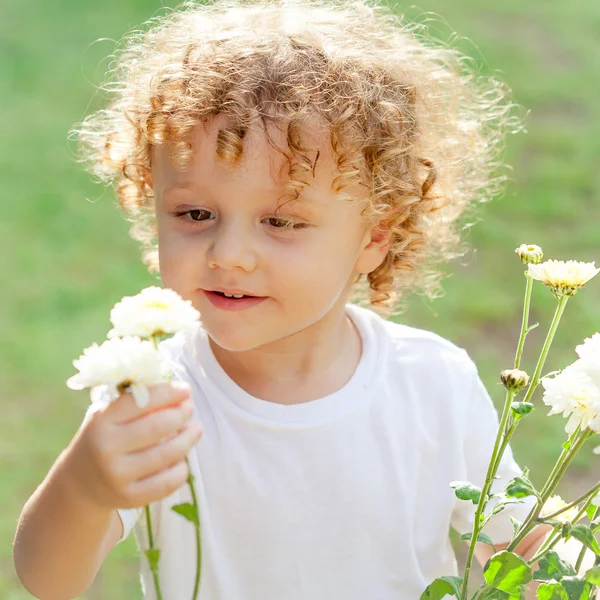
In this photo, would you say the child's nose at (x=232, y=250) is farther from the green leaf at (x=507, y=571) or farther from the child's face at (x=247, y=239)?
the green leaf at (x=507, y=571)

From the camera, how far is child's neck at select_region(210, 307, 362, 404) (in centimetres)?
143

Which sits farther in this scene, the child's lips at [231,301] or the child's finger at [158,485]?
the child's lips at [231,301]

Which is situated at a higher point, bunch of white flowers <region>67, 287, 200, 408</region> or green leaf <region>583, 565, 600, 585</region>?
bunch of white flowers <region>67, 287, 200, 408</region>

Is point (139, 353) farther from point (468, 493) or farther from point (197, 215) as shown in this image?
point (197, 215)

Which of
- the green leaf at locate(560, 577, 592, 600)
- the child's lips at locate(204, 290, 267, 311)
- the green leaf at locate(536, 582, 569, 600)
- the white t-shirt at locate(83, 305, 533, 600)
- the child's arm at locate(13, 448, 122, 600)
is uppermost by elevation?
the green leaf at locate(560, 577, 592, 600)

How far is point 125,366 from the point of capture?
0.73 meters

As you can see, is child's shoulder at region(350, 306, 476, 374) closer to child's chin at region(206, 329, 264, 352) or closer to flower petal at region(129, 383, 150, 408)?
child's chin at region(206, 329, 264, 352)

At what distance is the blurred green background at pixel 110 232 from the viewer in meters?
2.58

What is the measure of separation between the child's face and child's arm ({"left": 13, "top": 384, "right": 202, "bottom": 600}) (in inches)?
13.0

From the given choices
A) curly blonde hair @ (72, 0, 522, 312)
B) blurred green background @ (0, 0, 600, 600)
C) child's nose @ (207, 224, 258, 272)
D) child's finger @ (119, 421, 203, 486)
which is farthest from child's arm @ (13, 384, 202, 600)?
blurred green background @ (0, 0, 600, 600)

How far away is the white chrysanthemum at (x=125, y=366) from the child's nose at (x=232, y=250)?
486 millimetres

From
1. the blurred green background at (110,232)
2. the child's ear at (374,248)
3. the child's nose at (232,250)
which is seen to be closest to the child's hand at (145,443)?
the child's nose at (232,250)

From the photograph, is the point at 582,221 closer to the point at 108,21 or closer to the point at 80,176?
the point at 80,176

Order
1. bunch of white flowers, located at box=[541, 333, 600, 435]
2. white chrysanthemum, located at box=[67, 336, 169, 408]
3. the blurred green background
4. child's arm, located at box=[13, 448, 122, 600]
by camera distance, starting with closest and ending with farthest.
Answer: white chrysanthemum, located at box=[67, 336, 169, 408]
bunch of white flowers, located at box=[541, 333, 600, 435]
child's arm, located at box=[13, 448, 122, 600]
the blurred green background
